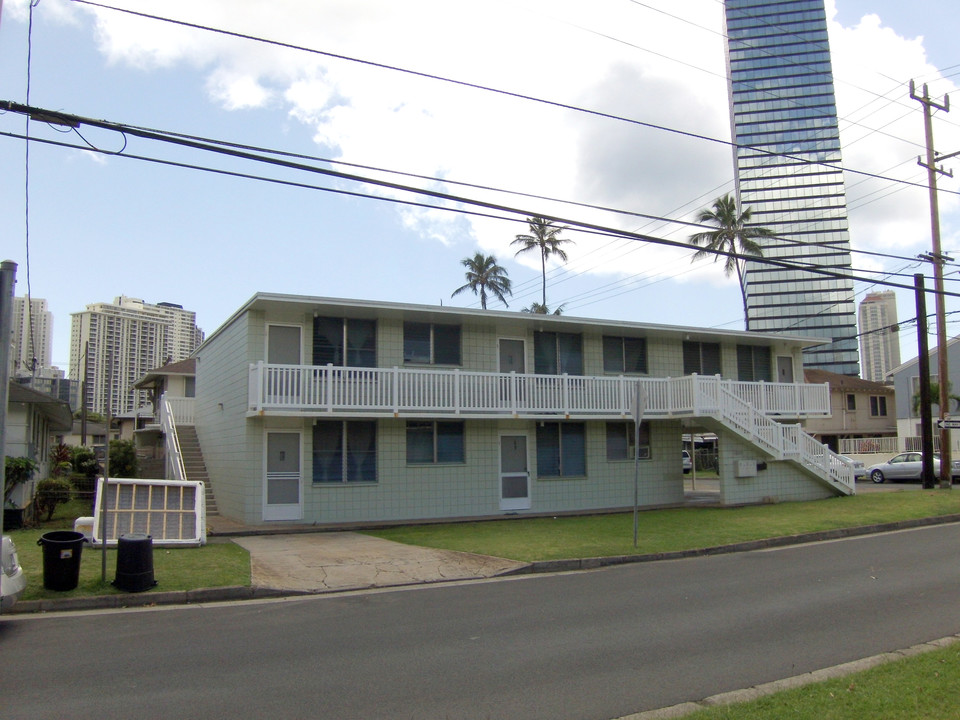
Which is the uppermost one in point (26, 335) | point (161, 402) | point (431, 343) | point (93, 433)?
point (26, 335)

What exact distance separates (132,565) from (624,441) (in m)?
15.3

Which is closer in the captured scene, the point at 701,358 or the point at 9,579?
the point at 9,579

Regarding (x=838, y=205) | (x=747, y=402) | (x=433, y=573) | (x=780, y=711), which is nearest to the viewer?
(x=780, y=711)

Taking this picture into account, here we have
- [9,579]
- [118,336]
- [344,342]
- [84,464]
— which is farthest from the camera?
[84,464]

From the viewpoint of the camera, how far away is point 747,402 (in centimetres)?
2195

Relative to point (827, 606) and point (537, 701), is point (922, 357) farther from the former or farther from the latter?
point (537, 701)

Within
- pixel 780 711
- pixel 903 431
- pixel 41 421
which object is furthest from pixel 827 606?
pixel 903 431

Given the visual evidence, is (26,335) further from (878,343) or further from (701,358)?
(878,343)

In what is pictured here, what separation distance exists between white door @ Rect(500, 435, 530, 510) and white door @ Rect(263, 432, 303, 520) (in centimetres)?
543

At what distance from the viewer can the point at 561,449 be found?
2147 centimetres

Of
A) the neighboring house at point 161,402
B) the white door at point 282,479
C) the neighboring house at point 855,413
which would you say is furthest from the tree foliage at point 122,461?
the neighboring house at point 855,413

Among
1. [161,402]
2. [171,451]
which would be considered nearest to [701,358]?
[171,451]

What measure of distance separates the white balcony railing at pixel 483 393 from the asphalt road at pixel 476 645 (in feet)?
24.4

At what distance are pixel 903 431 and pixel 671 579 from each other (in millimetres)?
39837
